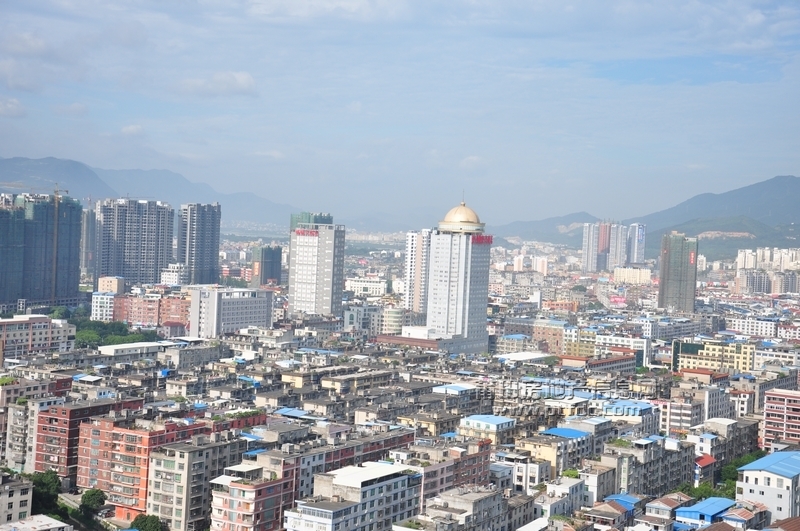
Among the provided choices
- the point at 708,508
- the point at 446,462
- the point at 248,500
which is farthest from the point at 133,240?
the point at 708,508

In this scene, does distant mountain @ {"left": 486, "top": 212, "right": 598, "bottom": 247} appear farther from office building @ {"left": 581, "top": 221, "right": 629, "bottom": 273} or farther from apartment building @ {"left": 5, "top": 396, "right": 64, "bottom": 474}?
apartment building @ {"left": 5, "top": 396, "right": 64, "bottom": 474}

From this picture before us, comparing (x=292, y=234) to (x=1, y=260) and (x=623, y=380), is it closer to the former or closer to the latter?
(x=1, y=260)

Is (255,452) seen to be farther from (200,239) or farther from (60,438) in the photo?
Answer: (200,239)

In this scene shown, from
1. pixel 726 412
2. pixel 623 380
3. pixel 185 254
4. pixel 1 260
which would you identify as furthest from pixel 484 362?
pixel 185 254

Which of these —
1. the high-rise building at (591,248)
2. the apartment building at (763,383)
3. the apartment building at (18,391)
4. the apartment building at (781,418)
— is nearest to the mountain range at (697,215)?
the high-rise building at (591,248)

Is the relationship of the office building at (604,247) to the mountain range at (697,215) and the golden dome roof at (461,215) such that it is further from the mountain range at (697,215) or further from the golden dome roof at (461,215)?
the golden dome roof at (461,215)

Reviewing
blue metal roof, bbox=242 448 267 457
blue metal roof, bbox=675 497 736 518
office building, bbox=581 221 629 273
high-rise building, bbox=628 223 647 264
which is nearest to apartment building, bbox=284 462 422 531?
blue metal roof, bbox=242 448 267 457
